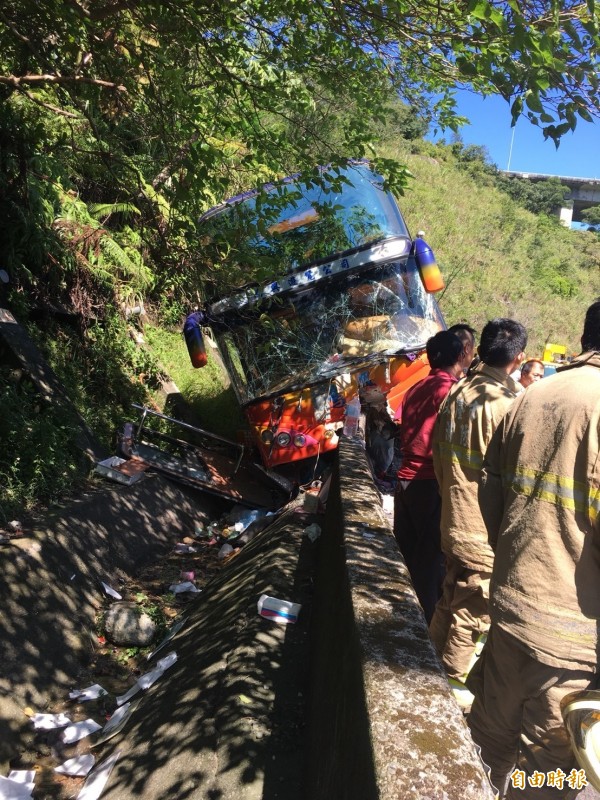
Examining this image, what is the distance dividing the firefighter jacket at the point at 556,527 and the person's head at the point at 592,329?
9 centimetres

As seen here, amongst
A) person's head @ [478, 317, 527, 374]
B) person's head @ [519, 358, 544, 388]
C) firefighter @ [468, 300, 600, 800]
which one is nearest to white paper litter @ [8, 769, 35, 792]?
firefighter @ [468, 300, 600, 800]

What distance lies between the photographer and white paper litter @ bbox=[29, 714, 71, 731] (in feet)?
12.5

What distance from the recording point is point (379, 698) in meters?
1.73

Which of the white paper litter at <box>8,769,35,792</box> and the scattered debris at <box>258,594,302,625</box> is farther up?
the scattered debris at <box>258,594,302,625</box>

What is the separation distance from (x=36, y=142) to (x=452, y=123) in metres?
4.75

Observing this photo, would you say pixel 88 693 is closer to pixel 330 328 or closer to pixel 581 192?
pixel 330 328

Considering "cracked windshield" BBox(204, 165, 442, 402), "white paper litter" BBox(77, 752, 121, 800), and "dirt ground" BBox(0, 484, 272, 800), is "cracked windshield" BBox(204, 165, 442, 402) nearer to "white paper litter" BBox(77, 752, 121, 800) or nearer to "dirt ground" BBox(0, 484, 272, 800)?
"dirt ground" BBox(0, 484, 272, 800)

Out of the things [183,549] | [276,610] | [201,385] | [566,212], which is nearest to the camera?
[276,610]

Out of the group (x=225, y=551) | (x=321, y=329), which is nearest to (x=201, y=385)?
(x=321, y=329)

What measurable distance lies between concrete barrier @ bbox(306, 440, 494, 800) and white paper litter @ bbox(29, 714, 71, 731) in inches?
70.2

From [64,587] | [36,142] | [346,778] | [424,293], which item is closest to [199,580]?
[64,587]

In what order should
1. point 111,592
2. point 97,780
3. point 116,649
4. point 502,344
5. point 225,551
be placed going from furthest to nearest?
point 225,551 < point 111,592 < point 116,649 < point 502,344 < point 97,780

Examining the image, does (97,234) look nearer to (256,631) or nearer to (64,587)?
(64,587)

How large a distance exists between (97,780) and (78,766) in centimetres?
42
